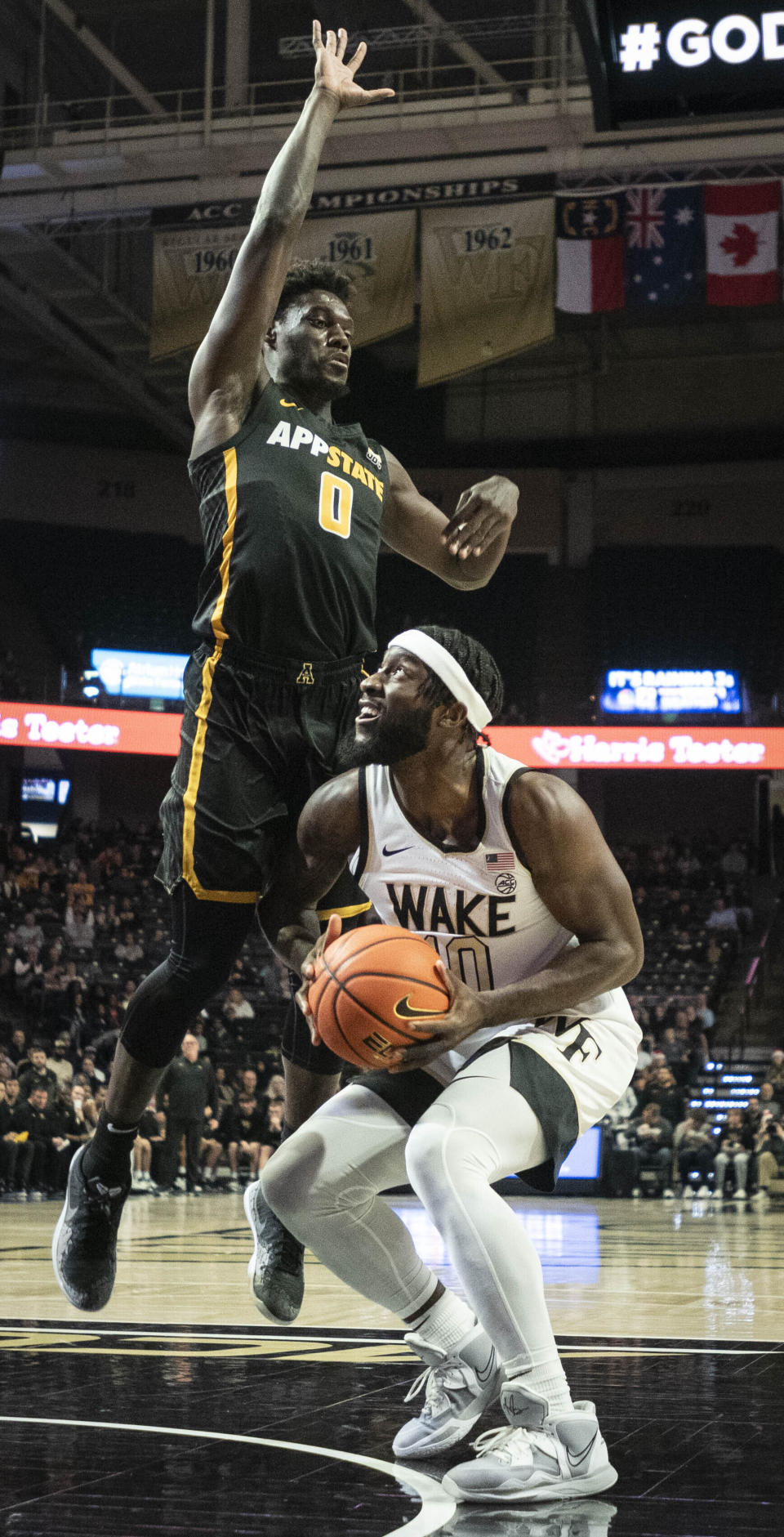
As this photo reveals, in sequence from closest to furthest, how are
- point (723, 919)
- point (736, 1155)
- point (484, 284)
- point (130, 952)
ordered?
point (736, 1155)
point (484, 284)
point (130, 952)
point (723, 919)

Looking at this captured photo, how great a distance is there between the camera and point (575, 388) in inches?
1046

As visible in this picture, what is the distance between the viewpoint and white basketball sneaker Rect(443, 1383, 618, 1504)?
9.82 feet

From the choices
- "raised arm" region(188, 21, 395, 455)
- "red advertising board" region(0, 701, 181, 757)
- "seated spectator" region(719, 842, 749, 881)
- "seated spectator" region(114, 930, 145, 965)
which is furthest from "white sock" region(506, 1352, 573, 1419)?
"seated spectator" region(719, 842, 749, 881)

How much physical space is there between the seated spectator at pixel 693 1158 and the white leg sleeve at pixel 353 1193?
12.3 meters

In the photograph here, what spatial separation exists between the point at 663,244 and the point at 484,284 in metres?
2.00

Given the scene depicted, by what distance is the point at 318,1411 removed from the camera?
3.92m

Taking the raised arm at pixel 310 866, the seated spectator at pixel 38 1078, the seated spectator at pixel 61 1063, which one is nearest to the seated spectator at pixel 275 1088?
the seated spectator at pixel 61 1063

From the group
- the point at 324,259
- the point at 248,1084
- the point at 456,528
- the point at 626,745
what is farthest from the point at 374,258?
the point at 456,528

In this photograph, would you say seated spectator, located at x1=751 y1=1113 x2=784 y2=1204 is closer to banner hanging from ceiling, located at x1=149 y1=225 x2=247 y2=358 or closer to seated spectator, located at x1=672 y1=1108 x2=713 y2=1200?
seated spectator, located at x1=672 y1=1108 x2=713 y2=1200

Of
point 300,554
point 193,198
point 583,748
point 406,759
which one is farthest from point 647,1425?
point 583,748

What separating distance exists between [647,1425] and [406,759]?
167cm

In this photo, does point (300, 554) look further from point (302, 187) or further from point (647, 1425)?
point (647, 1425)

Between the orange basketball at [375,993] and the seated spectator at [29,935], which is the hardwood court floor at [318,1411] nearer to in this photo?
the orange basketball at [375,993]

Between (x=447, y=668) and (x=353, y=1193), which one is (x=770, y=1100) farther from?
(x=447, y=668)
